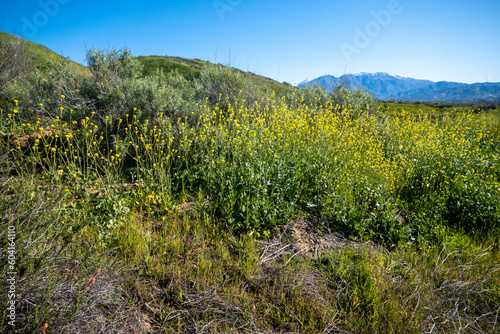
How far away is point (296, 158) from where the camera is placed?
4.15 metres

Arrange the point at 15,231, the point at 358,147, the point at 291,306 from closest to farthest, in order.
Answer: the point at 15,231
the point at 291,306
the point at 358,147

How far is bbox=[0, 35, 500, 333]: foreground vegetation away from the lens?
6.47 ft

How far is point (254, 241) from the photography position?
286cm

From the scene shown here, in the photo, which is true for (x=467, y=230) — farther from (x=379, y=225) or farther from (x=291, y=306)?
(x=291, y=306)

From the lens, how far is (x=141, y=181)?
3.62 metres

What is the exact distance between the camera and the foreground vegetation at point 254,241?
6.47ft

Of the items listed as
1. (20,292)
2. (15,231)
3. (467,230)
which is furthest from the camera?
(467,230)

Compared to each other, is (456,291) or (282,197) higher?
(282,197)

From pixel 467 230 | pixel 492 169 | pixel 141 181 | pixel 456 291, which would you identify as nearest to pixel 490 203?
pixel 467 230

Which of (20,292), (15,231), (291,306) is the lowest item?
(291,306)

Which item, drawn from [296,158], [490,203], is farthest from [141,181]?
[490,203]

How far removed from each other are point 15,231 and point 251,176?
2410 mm

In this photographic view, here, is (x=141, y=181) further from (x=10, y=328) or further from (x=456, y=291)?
(x=456, y=291)

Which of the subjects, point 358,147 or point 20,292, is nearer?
point 20,292
